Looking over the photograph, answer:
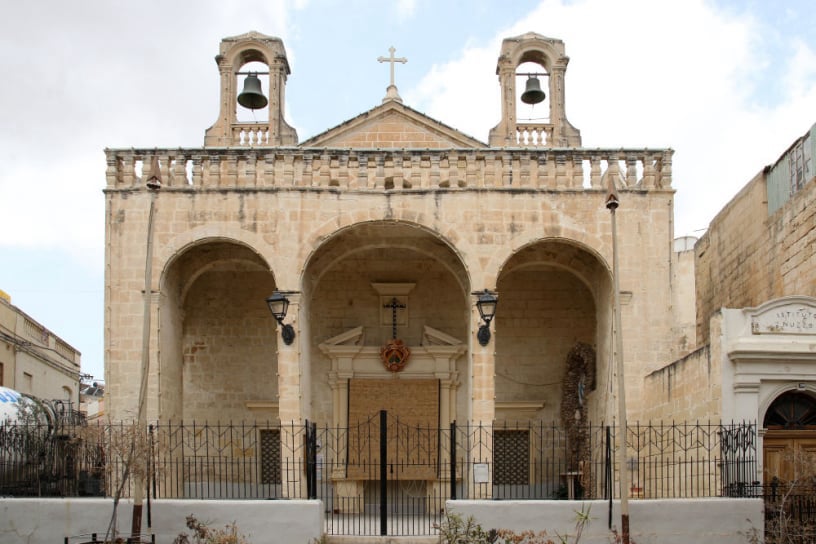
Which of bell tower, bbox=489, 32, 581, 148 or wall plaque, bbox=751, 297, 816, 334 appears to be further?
bell tower, bbox=489, 32, 581, 148

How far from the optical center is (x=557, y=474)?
19625 millimetres

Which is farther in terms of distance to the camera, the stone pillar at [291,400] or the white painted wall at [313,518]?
the stone pillar at [291,400]

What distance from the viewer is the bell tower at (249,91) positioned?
65.5 feet

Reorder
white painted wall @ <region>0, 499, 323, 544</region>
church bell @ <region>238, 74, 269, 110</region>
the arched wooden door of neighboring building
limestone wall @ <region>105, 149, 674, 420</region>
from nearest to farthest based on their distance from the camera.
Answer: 1. white painted wall @ <region>0, 499, 323, 544</region>
2. the arched wooden door of neighboring building
3. limestone wall @ <region>105, 149, 674, 420</region>
4. church bell @ <region>238, 74, 269, 110</region>

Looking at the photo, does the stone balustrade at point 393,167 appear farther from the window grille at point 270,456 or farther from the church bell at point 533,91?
the window grille at point 270,456

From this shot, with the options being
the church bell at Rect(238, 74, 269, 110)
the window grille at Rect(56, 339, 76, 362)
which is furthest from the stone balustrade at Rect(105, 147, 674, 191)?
the window grille at Rect(56, 339, 76, 362)

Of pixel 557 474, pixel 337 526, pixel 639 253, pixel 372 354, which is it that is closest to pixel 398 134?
pixel 372 354

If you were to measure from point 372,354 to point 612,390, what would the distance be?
4961mm

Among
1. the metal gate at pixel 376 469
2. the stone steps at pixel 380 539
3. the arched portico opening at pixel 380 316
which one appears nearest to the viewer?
the stone steps at pixel 380 539

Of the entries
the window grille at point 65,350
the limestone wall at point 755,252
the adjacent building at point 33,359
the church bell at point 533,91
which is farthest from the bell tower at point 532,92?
the window grille at point 65,350

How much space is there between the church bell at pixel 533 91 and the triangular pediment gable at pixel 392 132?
1.55 meters

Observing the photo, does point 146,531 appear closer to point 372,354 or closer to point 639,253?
point 372,354

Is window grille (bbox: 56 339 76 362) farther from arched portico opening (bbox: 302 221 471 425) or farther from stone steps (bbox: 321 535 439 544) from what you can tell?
stone steps (bbox: 321 535 439 544)

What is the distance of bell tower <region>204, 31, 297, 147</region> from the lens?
20.0 metres
